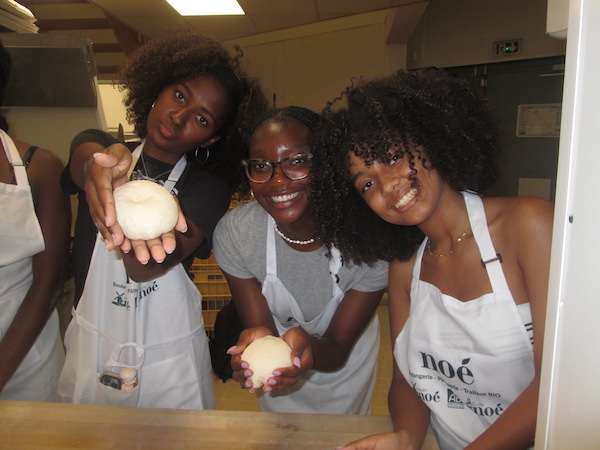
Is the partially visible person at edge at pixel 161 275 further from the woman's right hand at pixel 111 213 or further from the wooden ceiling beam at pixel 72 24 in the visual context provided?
the wooden ceiling beam at pixel 72 24

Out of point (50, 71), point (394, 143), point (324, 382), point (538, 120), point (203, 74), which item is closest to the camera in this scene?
point (394, 143)

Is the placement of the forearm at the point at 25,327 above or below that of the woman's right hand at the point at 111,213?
below

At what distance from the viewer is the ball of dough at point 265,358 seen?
104cm

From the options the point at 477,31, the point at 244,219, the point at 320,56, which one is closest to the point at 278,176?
the point at 244,219

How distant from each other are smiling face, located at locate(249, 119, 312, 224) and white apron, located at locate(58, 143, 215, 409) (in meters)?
0.29

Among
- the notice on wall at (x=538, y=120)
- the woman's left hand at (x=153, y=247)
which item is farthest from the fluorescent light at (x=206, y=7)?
the woman's left hand at (x=153, y=247)

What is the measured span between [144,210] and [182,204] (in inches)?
12.9

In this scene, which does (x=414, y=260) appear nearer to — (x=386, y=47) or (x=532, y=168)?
(x=532, y=168)

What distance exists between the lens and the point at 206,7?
4.06 meters

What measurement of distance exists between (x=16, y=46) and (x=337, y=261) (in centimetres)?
159

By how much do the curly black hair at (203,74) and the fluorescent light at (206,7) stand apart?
8.97 ft

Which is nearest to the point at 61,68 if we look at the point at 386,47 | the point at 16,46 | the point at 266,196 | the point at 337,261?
the point at 16,46

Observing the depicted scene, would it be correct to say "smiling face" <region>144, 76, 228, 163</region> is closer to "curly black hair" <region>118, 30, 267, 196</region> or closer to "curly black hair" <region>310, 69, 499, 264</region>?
"curly black hair" <region>118, 30, 267, 196</region>

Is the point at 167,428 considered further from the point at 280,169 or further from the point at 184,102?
the point at 184,102
